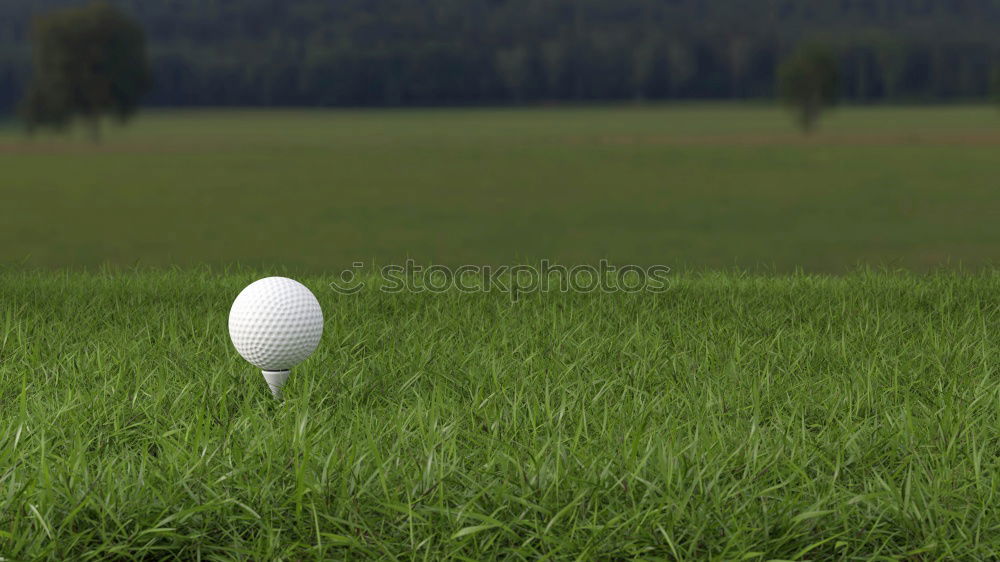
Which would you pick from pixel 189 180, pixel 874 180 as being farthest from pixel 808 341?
pixel 189 180

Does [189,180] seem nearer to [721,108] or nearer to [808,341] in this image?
[808,341]

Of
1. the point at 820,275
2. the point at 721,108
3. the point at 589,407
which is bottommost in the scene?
the point at 721,108

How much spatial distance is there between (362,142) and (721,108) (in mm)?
57389

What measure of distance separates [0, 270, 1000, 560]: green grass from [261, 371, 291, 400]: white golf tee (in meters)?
0.10

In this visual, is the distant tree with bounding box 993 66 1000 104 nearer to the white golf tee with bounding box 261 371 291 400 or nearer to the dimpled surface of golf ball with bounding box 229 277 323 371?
the dimpled surface of golf ball with bounding box 229 277 323 371

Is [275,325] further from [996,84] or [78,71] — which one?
[996,84]

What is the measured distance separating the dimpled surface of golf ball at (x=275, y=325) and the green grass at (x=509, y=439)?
0.20 m

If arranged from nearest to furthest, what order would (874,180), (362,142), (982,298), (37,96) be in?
(982,298), (874,180), (362,142), (37,96)

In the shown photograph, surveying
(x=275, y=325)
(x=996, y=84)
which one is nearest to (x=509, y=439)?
(x=275, y=325)

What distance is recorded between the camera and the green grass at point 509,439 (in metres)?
2.49

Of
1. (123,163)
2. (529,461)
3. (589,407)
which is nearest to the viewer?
(529,461)

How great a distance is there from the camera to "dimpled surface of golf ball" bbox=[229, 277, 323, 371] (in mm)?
3535

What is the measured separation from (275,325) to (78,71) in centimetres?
6104

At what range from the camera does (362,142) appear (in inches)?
1882
